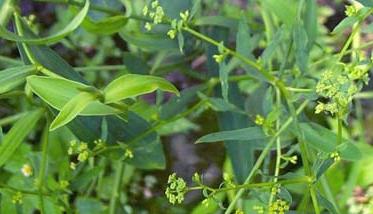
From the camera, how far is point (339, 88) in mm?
521

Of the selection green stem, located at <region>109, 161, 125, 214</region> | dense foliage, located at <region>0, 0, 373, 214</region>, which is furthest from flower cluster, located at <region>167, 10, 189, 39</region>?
green stem, located at <region>109, 161, 125, 214</region>

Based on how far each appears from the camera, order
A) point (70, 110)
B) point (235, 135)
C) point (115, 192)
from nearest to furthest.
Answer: point (70, 110)
point (235, 135)
point (115, 192)

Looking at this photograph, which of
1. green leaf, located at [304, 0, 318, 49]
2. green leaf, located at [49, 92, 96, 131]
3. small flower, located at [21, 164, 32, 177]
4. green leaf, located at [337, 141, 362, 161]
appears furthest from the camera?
small flower, located at [21, 164, 32, 177]

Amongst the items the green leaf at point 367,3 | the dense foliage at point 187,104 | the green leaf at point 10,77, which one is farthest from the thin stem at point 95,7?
the green leaf at point 367,3

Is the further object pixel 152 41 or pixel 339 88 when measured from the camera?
pixel 152 41

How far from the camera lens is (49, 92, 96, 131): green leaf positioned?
49 centimetres

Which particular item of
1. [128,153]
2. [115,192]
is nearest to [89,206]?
[115,192]

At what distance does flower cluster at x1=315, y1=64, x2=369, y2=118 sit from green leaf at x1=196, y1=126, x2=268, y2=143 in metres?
0.09

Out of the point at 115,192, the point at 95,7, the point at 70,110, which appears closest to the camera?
the point at 70,110

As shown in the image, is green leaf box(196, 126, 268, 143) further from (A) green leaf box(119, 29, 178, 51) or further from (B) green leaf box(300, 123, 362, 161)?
(A) green leaf box(119, 29, 178, 51)

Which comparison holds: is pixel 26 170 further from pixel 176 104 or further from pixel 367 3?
pixel 367 3

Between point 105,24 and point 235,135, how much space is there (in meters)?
0.15

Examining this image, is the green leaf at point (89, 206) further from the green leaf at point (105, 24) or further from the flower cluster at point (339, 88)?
the flower cluster at point (339, 88)

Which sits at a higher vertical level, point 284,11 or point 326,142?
point 284,11
